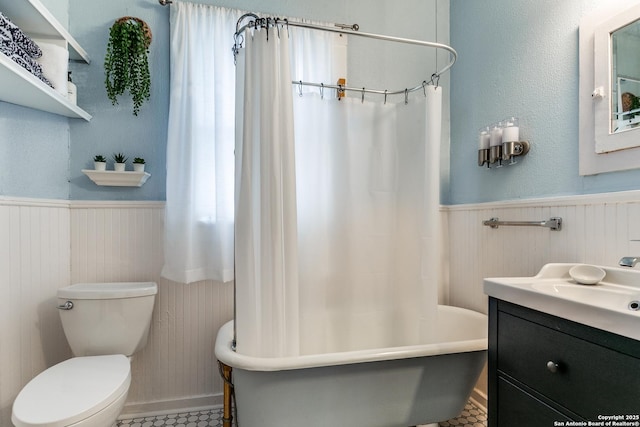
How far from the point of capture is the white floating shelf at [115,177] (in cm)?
173

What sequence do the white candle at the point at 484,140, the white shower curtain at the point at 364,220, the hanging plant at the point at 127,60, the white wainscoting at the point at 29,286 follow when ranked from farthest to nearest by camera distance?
1. the white candle at the point at 484,140
2. the hanging plant at the point at 127,60
3. the white shower curtain at the point at 364,220
4. the white wainscoting at the point at 29,286

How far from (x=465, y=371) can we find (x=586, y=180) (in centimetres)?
96

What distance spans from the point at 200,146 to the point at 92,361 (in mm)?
1146

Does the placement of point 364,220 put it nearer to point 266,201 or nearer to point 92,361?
point 266,201

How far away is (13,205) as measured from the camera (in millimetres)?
1471

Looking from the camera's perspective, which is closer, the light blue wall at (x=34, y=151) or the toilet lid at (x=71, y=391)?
the toilet lid at (x=71, y=391)

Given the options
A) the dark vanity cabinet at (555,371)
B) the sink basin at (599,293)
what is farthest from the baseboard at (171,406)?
the sink basin at (599,293)

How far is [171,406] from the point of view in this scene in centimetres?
188

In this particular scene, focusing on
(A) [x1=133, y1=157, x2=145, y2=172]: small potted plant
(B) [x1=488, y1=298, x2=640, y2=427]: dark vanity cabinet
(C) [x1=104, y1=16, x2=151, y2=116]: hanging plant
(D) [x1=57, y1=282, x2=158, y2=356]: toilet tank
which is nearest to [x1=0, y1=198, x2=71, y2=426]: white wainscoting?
(D) [x1=57, y1=282, x2=158, y2=356]: toilet tank

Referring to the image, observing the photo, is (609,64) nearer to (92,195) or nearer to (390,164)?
(390,164)

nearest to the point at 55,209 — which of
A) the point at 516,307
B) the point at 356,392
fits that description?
the point at 356,392

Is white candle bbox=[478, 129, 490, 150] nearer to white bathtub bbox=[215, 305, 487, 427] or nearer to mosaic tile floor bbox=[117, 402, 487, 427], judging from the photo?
white bathtub bbox=[215, 305, 487, 427]

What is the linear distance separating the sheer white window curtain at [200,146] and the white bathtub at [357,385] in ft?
1.65

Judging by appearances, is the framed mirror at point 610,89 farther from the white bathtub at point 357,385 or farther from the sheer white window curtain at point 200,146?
the sheer white window curtain at point 200,146
